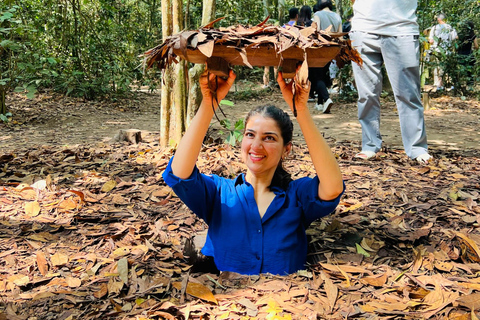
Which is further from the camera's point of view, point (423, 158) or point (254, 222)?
point (423, 158)

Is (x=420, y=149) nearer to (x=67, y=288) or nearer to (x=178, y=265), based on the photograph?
(x=178, y=265)

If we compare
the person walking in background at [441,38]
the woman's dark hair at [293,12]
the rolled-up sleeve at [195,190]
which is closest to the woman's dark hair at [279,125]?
the rolled-up sleeve at [195,190]

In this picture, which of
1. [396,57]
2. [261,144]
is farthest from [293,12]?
[261,144]

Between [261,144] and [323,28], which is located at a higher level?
[323,28]

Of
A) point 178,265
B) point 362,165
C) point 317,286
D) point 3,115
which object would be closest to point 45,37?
point 3,115

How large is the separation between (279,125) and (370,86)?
2.67 metres

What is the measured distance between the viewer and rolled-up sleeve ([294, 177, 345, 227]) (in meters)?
2.10

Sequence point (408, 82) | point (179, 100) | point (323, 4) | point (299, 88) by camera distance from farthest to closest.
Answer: point (323, 4) < point (179, 100) < point (408, 82) < point (299, 88)

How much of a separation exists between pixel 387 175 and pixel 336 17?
475 centimetres

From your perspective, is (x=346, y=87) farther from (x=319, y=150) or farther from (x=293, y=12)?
(x=319, y=150)

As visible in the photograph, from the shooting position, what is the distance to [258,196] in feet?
7.50

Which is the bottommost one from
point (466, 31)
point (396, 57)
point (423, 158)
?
point (423, 158)

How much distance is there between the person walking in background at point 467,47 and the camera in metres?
9.59

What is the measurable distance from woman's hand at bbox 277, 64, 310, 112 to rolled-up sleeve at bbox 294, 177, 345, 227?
0.43 meters
